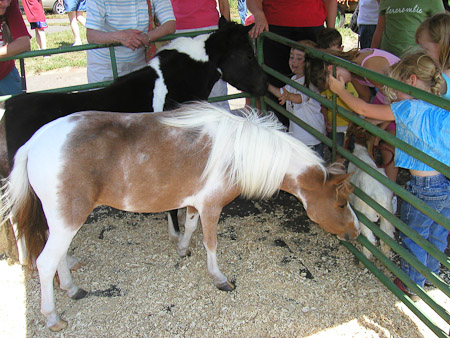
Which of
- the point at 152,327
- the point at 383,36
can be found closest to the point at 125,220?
the point at 152,327

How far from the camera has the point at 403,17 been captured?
418 cm

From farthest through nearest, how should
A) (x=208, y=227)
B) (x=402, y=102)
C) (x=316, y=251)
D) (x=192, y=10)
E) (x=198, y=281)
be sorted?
(x=192, y=10), (x=316, y=251), (x=198, y=281), (x=208, y=227), (x=402, y=102)

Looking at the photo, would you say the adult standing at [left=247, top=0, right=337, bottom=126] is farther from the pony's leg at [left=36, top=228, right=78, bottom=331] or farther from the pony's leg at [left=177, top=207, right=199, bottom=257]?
the pony's leg at [left=36, top=228, right=78, bottom=331]

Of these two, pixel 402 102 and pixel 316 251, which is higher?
pixel 402 102

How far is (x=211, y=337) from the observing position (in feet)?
8.96

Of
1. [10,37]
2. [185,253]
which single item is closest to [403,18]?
[185,253]

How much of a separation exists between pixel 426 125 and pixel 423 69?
33 cm

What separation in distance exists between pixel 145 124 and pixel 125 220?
1493 millimetres

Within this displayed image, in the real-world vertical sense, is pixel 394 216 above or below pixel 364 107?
below

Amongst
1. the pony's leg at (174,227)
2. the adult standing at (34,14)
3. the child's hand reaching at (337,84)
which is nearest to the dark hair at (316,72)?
the child's hand reaching at (337,84)

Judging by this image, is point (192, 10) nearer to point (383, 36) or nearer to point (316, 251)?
point (383, 36)

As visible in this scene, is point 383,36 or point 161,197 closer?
point 161,197

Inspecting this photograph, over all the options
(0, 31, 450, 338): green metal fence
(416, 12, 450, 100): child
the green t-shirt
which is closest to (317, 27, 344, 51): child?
(0, 31, 450, 338): green metal fence

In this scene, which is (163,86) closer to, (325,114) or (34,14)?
(325,114)
